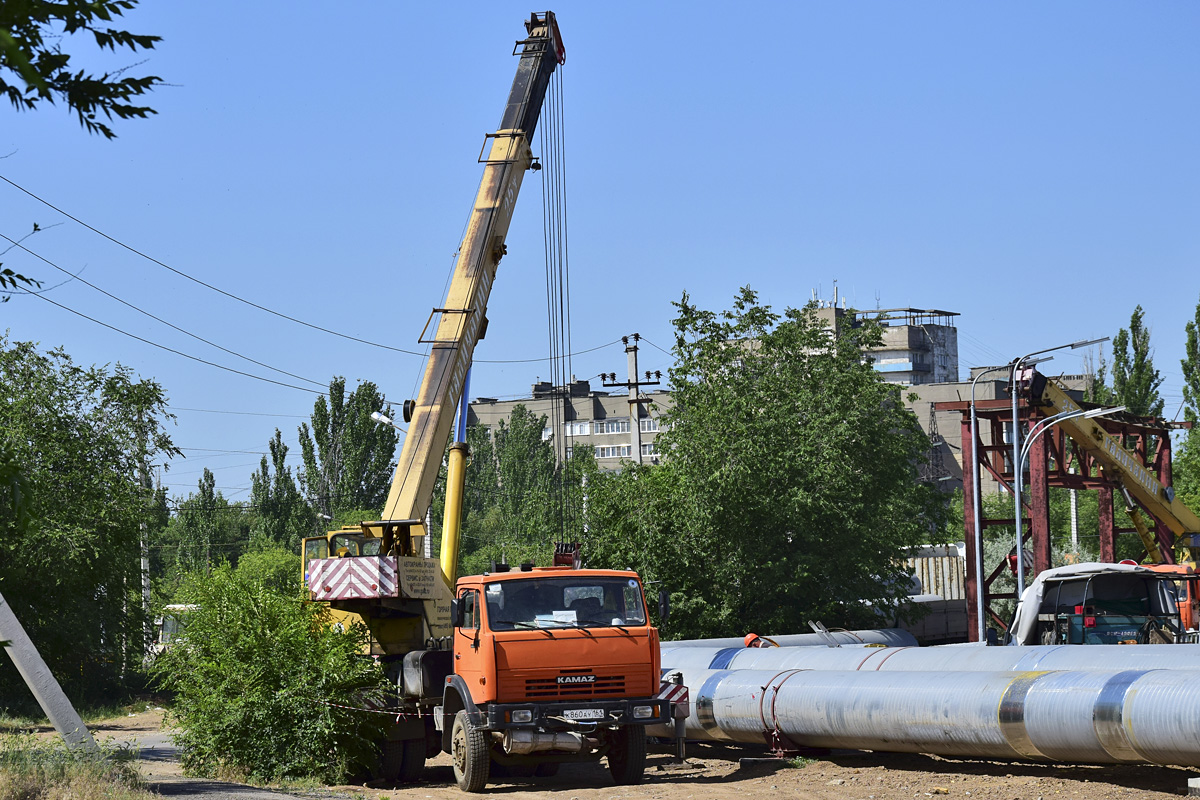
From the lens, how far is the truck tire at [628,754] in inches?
622

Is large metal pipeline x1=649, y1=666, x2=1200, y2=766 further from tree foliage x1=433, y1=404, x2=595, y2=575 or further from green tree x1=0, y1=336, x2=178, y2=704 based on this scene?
tree foliage x1=433, y1=404, x2=595, y2=575

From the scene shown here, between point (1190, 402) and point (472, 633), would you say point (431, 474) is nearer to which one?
point (472, 633)

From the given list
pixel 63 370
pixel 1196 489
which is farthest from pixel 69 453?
pixel 1196 489

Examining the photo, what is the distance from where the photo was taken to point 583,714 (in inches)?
605

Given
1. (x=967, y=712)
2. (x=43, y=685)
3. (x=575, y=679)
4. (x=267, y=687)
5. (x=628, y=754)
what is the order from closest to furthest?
(x=967, y=712), (x=575, y=679), (x=628, y=754), (x=267, y=687), (x=43, y=685)

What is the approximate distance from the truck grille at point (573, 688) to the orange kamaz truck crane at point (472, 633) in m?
0.01

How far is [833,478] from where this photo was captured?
100 ft

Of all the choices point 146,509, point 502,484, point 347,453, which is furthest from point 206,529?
point 146,509

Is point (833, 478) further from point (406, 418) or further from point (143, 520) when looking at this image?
point (143, 520)

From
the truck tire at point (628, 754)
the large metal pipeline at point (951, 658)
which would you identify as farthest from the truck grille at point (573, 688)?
the large metal pipeline at point (951, 658)

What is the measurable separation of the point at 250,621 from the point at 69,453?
1799cm

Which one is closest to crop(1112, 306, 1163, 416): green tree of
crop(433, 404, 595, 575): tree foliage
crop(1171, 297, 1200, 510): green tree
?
crop(1171, 297, 1200, 510): green tree

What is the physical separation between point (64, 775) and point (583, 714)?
5676mm

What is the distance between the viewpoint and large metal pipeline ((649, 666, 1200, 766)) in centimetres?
1277
